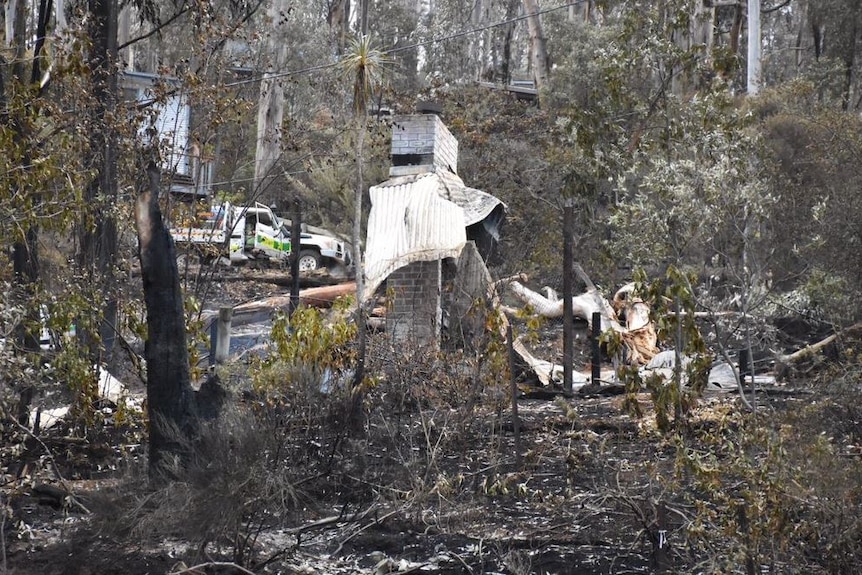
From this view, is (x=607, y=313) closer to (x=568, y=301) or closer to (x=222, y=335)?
(x=568, y=301)

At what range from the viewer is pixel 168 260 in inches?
331

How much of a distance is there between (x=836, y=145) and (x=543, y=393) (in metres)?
12.9

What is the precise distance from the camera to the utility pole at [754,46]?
34406 millimetres

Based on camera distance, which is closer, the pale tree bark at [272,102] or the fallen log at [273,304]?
the fallen log at [273,304]

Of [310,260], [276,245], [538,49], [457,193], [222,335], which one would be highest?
[538,49]

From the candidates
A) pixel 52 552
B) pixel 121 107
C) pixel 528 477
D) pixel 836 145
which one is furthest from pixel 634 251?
pixel 836 145

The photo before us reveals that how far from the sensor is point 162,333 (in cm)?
822

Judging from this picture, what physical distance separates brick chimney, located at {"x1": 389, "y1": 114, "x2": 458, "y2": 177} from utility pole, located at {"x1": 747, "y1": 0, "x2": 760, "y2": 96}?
68.3ft

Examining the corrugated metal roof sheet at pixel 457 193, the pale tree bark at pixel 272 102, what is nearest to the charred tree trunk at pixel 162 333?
the corrugated metal roof sheet at pixel 457 193

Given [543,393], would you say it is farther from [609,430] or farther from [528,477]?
[528,477]

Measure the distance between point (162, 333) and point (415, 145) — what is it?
8.77m

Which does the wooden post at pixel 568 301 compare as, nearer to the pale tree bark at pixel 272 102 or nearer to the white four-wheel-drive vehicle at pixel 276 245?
the pale tree bark at pixel 272 102

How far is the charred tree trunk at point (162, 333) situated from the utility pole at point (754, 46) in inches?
1148

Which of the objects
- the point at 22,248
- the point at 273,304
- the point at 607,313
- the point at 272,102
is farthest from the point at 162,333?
the point at 272,102
